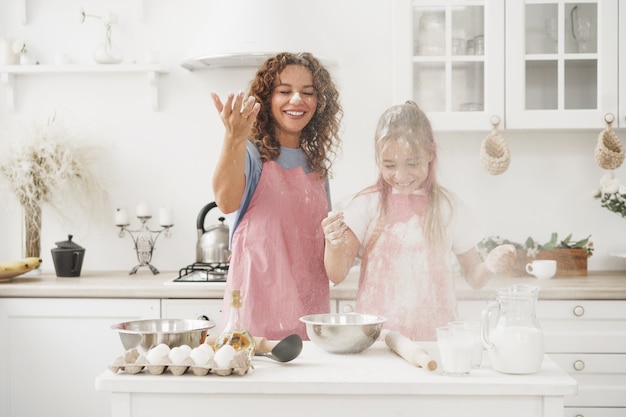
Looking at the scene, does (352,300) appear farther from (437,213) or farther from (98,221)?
(98,221)

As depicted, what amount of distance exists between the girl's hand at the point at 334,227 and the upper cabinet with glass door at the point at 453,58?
41.3 inches

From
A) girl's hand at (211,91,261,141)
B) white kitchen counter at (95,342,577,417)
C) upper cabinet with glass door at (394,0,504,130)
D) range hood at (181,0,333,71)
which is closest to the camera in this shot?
white kitchen counter at (95,342,577,417)

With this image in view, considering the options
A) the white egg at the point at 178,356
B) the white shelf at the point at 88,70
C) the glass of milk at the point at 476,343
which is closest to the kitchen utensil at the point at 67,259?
the white shelf at the point at 88,70

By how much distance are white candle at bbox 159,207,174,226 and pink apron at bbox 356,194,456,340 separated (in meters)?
1.53

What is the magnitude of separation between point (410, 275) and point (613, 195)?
154cm

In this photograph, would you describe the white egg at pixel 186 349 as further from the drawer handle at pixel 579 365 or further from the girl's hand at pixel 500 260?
the drawer handle at pixel 579 365

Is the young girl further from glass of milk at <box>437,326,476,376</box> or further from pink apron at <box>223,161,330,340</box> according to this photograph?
glass of milk at <box>437,326,476,376</box>

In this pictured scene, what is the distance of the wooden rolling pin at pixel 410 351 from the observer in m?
1.51

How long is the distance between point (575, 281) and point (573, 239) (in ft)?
1.26

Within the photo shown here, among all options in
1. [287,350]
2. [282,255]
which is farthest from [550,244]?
[287,350]

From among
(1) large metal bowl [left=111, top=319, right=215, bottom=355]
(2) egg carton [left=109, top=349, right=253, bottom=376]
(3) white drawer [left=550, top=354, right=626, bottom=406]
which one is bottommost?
(3) white drawer [left=550, top=354, right=626, bottom=406]

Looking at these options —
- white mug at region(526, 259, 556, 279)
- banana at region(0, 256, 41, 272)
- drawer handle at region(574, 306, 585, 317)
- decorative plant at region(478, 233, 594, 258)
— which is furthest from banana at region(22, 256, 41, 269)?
drawer handle at region(574, 306, 585, 317)

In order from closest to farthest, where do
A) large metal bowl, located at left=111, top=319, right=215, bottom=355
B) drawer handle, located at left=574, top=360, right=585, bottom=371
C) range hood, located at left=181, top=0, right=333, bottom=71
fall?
large metal bowl, located at left=111, top=319, right=215, bottom=355, range hood, located at left=181, top=0, right=333, bottom=71, drawer handle, located at left=574, top=360, right=585, bottom=371

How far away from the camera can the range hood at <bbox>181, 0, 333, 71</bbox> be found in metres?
2.49
